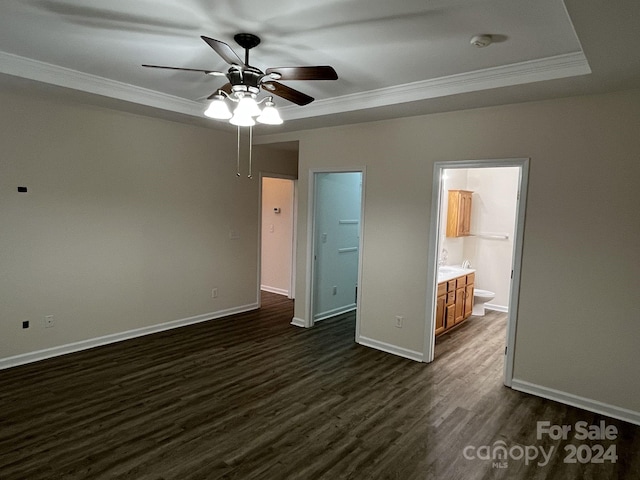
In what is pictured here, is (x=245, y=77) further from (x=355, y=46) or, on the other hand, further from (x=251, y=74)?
(x=355, y=46)

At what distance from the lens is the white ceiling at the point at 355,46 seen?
222 cm

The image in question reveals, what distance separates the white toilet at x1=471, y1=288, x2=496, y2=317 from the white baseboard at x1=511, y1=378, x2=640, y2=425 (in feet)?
8.31

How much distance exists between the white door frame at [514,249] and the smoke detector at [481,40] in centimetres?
125

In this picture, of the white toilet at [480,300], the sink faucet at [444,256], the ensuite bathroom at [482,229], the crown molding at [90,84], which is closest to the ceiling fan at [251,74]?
the crown molding at [90,84]

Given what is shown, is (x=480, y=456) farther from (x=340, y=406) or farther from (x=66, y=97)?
(x=66, y=97)

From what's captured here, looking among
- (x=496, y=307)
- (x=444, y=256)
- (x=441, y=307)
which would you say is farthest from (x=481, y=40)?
(x=496, y=307)

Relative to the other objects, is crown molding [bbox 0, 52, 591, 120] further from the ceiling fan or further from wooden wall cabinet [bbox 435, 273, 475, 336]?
wooden wall cabinet [bbox 435, 273, 475, 336]

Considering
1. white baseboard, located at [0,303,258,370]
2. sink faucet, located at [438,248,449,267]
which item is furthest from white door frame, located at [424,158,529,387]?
white baseboard, located at [0,303,258,370]

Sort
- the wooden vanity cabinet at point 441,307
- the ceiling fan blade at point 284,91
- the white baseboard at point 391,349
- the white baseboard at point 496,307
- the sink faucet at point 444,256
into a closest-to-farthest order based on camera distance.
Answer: the ceiling fan blade at point 284,91 < the white baseboard at point 391,349 < the wooden vanity cabinet at point 441,307 < the sink faucet at point 444,256 < the white baseboard at point 496,307

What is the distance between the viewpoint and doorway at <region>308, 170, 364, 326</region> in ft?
17.1

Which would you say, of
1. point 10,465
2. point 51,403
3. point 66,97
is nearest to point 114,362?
point 51,403

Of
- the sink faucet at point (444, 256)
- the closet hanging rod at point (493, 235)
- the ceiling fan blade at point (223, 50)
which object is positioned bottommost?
the sink faucet at point (444, 256)

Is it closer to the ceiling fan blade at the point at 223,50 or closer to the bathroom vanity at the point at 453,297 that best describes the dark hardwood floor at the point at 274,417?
the bathroom vanity at the point at 453,297

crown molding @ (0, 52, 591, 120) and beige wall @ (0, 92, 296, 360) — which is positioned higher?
crown molding @ (0, 52, 591, 120)
